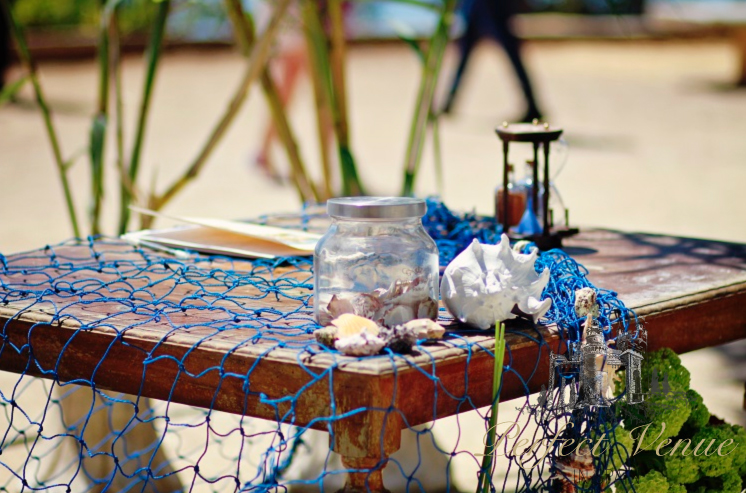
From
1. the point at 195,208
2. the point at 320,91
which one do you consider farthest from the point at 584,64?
the point at 320,91

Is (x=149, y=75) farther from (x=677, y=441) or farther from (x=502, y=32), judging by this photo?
(x=502, y=32)

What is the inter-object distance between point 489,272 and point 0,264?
3.54ft

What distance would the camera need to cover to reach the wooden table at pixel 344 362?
44.0 inches

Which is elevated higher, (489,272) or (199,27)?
(199,27)

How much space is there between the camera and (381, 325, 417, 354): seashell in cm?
115

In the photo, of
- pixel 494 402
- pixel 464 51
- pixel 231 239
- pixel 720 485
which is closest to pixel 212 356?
pixel 494 402

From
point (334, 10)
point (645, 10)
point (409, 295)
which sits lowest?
point (409, 295)

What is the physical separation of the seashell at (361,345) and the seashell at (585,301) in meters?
0.31

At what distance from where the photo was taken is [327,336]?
46.6 inches

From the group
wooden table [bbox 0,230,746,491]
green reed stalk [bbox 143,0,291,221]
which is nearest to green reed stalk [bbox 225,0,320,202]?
green reed stalk [bbox 143,0,291,221]

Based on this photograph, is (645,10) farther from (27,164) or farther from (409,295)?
(409,295)

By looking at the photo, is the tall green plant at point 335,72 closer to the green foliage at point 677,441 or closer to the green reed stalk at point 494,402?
the green foliage at point 677,441

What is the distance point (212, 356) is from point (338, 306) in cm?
19

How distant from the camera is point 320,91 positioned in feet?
9.11
